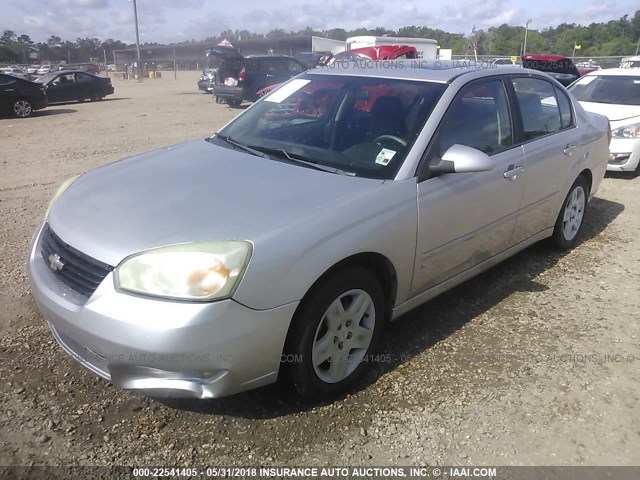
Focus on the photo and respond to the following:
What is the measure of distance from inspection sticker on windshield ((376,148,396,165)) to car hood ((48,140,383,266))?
20 centimetres

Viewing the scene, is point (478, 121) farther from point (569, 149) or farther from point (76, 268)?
point (76, 268)

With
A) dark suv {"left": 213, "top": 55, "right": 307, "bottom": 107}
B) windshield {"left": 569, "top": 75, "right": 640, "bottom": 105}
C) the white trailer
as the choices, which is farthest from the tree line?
windshield {"left": 569, "top": 75, "right": 640, "bottom": 105}

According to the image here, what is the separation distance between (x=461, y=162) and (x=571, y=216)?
8.04ft

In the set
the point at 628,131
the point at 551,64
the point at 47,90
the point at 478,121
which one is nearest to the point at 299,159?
the point at 478,121

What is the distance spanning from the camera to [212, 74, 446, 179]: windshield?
312 centimetres

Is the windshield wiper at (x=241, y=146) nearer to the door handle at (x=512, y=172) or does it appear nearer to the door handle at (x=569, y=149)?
the door handle at (x=512, y=172)

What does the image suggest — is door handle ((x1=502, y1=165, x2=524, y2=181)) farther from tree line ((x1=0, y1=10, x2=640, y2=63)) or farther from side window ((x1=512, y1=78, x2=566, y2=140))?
tree line ((x1=0, y1=10, x2=640, y2=63))

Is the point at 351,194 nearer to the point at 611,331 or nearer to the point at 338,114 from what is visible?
the point at 338,114

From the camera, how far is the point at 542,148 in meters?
4.08

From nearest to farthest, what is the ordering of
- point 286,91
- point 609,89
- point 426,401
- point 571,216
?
point 426,401 < point 286,91 < point 571,216 < point 609,89

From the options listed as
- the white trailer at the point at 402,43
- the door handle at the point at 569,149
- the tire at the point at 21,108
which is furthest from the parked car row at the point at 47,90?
the door handle at the point at 569,149

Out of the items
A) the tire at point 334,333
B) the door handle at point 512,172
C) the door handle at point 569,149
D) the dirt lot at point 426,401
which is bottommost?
the dirt lot at point 426,401

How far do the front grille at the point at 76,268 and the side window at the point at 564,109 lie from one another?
3810mm

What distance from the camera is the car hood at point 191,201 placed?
2406 mm
